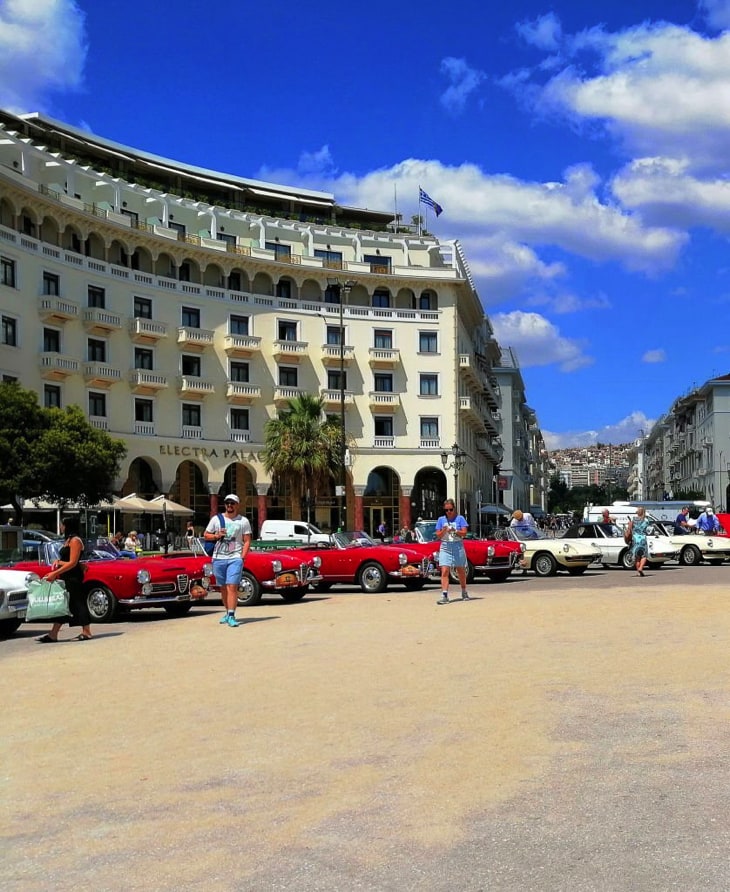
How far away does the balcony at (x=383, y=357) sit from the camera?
5975 cm

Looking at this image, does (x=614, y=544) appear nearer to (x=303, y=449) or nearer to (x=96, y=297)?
(x=303, y=449)

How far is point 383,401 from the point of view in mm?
60031

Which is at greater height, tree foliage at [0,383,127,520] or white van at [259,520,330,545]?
tree foliage at [0,383,127,520]

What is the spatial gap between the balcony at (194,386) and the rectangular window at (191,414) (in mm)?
581

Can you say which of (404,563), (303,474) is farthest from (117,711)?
(303,474)

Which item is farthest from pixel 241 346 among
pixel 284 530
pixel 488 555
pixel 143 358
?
pixel 488 555

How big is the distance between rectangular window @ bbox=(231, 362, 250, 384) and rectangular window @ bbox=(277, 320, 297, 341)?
2921 millimetres

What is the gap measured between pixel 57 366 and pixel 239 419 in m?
12.6

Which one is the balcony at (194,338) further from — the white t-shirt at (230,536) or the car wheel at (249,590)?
the white t-shirt at (230,536)

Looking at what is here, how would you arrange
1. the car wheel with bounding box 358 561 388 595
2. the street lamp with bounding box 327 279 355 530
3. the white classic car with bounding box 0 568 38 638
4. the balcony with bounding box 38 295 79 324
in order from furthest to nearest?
the street lamp with bounding box 327 279 355 530, the balcony with bounding box 38 295 79 324, the car wheel with bounding box 358 561 388 595, the white classic car with bounding box 0 568 38 638

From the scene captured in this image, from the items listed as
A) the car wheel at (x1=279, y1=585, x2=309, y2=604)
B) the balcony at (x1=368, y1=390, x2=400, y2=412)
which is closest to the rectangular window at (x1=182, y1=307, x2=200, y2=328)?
the balcony at (x1=368, y1=390, x2=400, y2=412)

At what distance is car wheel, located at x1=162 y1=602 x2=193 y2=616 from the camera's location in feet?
58.3

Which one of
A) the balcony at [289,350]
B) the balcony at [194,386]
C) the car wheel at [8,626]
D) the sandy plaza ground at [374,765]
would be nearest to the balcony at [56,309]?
the balcony at [194,386]

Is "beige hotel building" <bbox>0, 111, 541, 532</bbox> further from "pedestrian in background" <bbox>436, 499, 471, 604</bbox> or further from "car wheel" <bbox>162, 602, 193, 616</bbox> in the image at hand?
"pedestrian in background" <bbox>436, 499, 471, 604</bbox>
